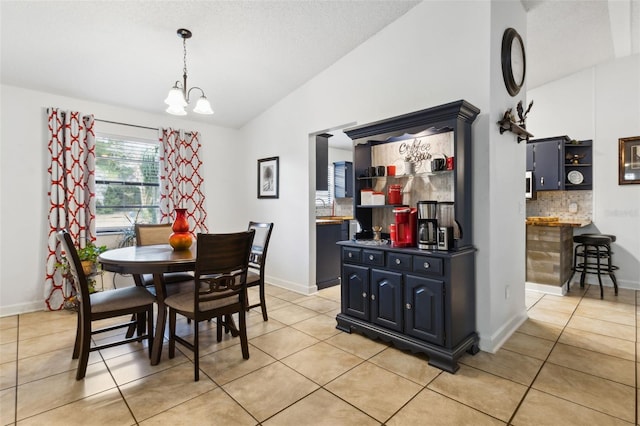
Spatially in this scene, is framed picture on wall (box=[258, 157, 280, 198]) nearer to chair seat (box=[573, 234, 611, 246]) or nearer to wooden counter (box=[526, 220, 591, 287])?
wooden counter (box=[526, 220, 591, 287])

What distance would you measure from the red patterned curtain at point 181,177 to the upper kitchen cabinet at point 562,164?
515cm

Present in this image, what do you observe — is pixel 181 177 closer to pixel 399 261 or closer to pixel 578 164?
pixel 399 261

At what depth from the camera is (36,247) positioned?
362cm

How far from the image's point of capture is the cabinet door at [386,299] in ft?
8.61

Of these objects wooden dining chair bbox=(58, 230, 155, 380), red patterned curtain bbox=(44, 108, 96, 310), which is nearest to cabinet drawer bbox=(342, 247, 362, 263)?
wooden dining chair bbox=(58, 230, 155, 380)

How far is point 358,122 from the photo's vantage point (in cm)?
362

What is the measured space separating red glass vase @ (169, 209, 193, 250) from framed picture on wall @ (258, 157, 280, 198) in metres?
1.91

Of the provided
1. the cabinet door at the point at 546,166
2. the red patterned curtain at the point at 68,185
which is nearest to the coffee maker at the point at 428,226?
the cabinet door at the point at 546,166

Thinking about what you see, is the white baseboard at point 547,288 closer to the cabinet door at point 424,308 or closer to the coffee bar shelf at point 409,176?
the coffee bar shelf at point 409,176

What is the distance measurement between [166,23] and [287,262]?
10.1 feet

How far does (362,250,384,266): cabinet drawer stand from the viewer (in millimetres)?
2752

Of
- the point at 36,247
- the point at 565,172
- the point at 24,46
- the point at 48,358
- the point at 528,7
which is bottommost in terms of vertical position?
the point at 48,358

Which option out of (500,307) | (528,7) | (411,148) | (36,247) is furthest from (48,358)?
(528,7)

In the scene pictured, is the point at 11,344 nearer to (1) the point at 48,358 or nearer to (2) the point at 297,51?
(1) the point at 48,358
